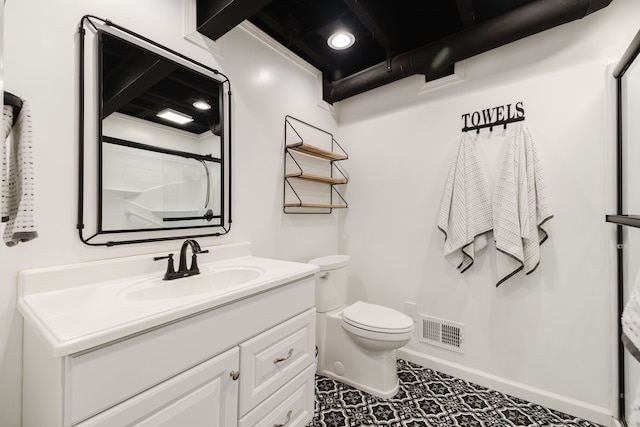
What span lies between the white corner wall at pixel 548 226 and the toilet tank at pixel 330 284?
0.45 metres

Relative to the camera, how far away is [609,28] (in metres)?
1.54

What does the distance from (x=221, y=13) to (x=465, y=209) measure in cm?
183

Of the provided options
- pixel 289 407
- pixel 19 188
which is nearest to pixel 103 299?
pixel 19 188

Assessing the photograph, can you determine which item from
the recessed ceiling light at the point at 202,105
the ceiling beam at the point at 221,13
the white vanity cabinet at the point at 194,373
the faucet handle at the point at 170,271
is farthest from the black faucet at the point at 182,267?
the ceiling beam at the point at 221,13

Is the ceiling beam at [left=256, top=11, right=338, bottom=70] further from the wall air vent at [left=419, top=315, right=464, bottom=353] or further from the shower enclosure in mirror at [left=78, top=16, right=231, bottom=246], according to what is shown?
the wall air vent at [left=419, top=315, right=464, bottom=353]

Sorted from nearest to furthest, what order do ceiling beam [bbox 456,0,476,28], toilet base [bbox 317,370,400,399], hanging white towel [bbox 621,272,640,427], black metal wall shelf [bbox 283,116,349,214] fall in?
1. hanging white towel [bbox 621,272,640,427]
2. ceiling beam [bbox 456,0,476,28]
3. toilet base [bbox 317,370,400,399]
4. black metal wall shelf [bbox 283,116,349,214]

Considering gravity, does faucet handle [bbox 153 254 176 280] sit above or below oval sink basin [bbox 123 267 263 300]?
above

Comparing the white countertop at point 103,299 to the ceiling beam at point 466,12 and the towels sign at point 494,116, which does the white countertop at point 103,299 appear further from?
the ceiling beam at point 466,12

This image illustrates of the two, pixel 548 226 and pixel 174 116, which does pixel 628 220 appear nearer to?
pixel 548 226

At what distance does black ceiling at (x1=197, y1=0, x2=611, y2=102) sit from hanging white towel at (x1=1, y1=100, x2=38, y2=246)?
40.5 inches

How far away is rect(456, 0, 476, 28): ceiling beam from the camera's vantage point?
1618 mm

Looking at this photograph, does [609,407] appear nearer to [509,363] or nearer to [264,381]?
[509,363]

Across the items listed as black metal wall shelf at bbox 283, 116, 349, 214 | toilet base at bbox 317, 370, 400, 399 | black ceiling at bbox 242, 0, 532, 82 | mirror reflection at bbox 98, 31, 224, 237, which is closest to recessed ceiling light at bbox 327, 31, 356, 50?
black ceiling at bbox 242, 0, 532, 82

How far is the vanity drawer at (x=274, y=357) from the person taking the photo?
1.08 metres
